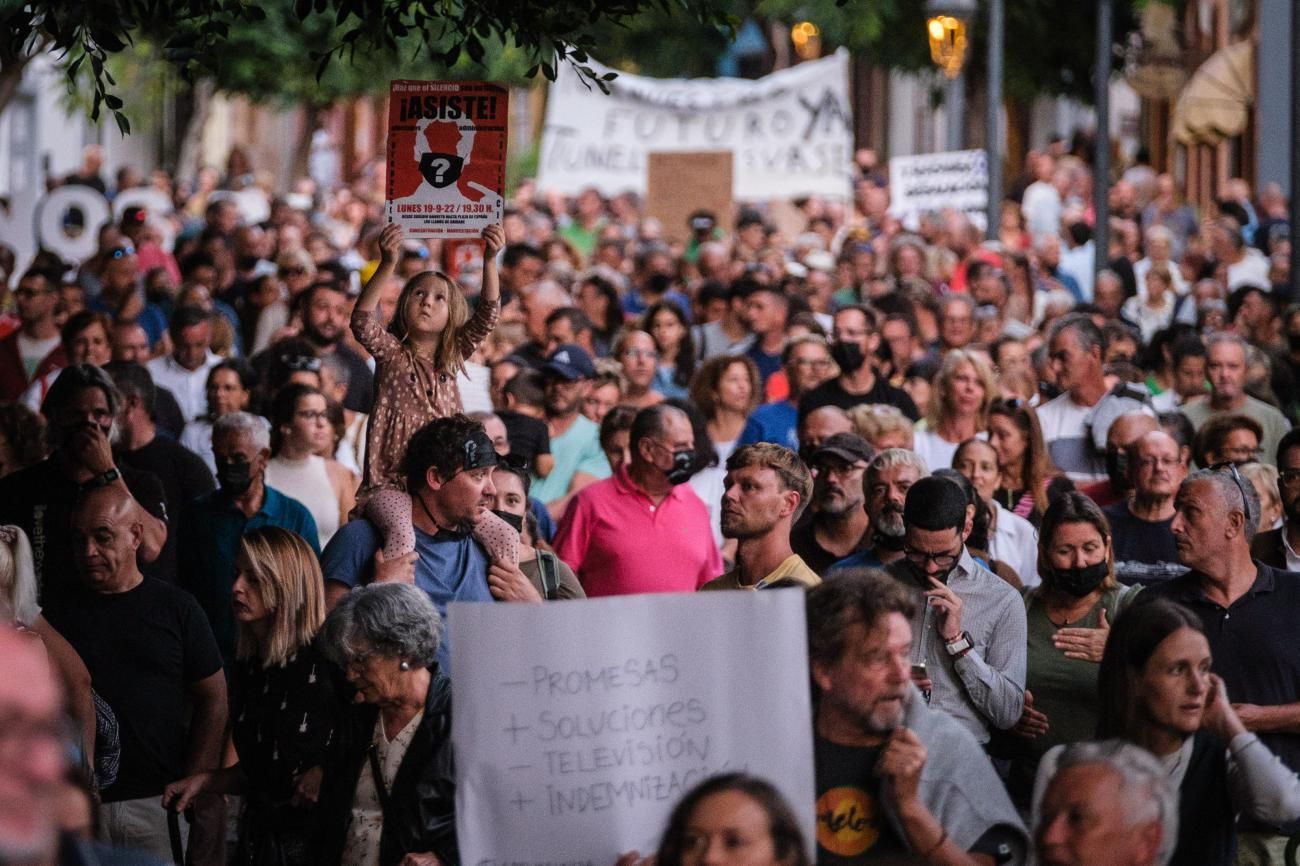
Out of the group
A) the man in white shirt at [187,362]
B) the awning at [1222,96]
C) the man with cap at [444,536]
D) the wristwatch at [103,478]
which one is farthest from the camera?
the awning at [1222,96]

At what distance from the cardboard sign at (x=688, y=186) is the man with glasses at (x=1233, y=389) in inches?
386

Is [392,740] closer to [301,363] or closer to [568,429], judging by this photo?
[568,429]

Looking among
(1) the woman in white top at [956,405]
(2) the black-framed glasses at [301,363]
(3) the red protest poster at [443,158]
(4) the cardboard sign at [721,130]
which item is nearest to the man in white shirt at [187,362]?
(2) the black-framed glasses at [301,363]

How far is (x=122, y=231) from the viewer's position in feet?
59.9

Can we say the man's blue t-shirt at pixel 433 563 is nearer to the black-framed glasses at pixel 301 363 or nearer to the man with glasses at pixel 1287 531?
the man with glasses at pixel 1287 531

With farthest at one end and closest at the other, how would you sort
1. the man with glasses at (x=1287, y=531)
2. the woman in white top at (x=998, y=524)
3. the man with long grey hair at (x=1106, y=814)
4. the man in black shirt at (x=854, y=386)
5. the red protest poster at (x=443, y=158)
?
the man in black shirt at (x=854, y=386) < the woman in white top at (x=998, y=524) < the man with glasses at (x=1287, y=531) < the red protest poster at (x=443, y=158) < the man with long grey hair at (x=1106, y=814)

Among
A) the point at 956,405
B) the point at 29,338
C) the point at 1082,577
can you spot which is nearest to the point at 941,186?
the point at 29,338

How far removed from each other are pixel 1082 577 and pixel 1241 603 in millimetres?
606

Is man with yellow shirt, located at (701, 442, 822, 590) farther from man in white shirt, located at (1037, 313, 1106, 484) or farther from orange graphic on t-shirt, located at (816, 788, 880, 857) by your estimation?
man in white shirt, located at (1037, 313, 1106, 484)

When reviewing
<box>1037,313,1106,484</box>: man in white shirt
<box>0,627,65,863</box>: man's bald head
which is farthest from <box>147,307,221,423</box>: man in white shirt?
<box>0,627,65,863</box>: man's bald head

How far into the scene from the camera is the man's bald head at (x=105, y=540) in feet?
25.1

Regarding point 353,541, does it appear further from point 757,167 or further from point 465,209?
point 757,167

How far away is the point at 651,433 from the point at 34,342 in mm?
6181

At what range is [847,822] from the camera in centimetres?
547
